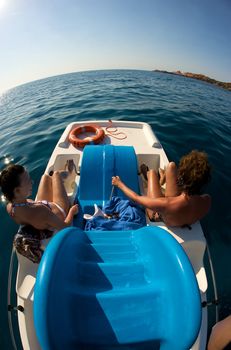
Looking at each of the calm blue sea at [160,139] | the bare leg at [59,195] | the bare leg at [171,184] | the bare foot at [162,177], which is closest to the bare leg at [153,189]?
the bare leg at [171,184]

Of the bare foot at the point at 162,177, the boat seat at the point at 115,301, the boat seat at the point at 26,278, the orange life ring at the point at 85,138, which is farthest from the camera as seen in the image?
the orange life ring at the point at 85,138

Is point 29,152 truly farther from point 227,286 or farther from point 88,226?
point 227,286

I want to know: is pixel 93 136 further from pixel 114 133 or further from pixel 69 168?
pixel 69 168

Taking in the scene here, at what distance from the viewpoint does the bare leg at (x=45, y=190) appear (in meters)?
3.82

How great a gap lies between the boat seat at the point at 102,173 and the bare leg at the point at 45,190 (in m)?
0.51

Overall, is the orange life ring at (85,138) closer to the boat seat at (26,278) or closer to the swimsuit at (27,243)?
the swimsuit at (27,243)

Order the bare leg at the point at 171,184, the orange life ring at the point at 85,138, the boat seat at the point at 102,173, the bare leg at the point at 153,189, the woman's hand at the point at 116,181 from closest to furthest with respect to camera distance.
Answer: the bare leg at the point at 171,184, the bare leg at the point at 153,189, the woman's hand at the point at 116,181, the boat seat at the point at 102,173, the orange life ring at the point at 85,138

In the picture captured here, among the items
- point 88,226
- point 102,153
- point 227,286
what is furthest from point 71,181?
point 227,286

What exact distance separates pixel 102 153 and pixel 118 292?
9.25ft

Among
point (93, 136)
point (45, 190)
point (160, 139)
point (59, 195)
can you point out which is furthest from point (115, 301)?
point (160, 139)

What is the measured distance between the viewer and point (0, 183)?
2.70 meters

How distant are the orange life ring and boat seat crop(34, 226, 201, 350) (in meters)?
3.27

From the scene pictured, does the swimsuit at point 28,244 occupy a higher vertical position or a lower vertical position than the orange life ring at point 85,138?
lower

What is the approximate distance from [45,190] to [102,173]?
1.05 metres
